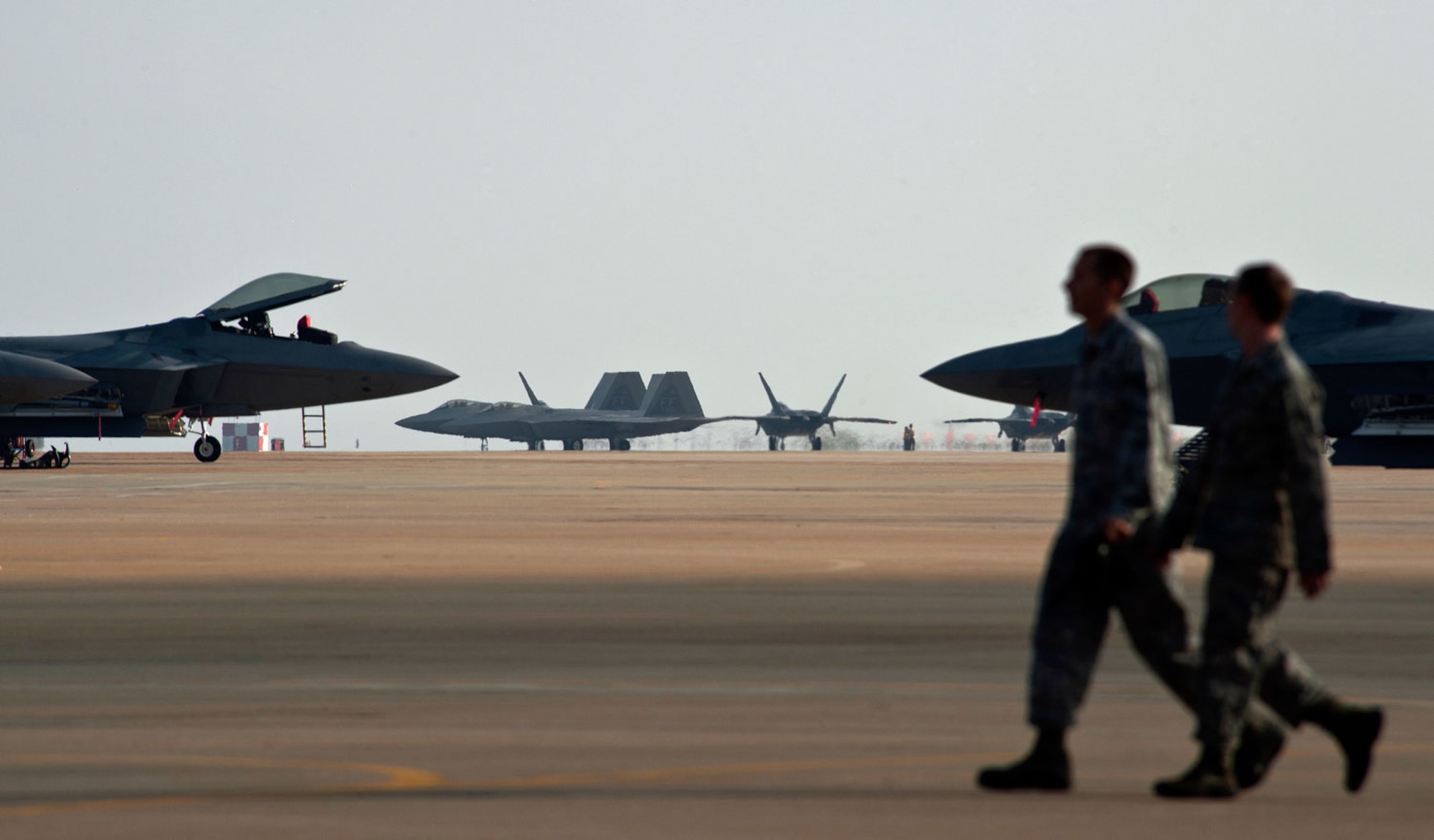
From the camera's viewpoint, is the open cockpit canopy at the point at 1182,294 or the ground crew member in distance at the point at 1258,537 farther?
the open cockpit canopy at the point at 1182,294

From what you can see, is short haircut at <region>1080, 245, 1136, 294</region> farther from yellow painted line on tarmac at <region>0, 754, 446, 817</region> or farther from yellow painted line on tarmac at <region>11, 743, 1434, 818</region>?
yellow painted line on tarmac at <region>0, 754, 446, 817</region>

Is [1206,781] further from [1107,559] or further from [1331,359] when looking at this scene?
[1331,359]

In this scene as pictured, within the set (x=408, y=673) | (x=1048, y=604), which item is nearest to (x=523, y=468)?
(x=408, y=673)

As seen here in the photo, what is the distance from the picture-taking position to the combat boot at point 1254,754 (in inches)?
189

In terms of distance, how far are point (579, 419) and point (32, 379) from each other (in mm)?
73040

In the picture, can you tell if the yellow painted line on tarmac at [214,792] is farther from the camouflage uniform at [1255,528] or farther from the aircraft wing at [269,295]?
the aircraft wing at [269,295]

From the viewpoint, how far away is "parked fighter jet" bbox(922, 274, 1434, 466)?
2189cm

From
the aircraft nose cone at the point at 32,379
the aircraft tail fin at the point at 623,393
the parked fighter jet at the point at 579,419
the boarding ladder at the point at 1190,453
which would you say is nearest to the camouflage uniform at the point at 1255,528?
the boarding ladder at the point at 1190,453

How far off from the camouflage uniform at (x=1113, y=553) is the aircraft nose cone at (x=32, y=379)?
34612mm

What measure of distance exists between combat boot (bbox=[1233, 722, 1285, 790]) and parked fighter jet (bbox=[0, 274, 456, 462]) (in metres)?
38.7

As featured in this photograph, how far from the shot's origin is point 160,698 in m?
6.48

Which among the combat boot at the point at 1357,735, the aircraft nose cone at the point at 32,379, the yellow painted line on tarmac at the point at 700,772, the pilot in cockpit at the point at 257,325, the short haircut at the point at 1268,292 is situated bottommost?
the yellow painted line on tarmac at the point at 700,772

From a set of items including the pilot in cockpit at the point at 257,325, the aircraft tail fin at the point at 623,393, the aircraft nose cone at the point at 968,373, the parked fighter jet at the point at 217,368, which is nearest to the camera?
the aircraft nose cone at the point at 968,373

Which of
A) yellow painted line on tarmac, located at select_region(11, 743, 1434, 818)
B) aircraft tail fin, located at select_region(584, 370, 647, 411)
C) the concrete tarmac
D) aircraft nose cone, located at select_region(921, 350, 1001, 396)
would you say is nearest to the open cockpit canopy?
aircraft nose cone, located at select_region(921, 350, 1001, 396)
